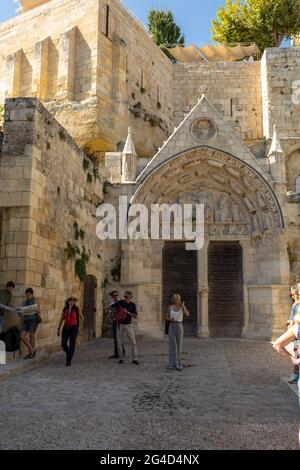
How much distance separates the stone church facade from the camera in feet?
27.4

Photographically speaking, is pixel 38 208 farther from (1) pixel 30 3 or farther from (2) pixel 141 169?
(1) pixel 30 3

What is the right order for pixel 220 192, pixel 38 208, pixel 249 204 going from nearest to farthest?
1. pixel 38 208
2. pixel 249 204
3. pixel 220 192

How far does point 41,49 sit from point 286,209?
489 inches

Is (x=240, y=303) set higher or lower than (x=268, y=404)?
higher

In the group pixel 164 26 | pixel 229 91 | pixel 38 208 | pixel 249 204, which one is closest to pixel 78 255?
pixel 38 208

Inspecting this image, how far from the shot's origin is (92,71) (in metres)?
16.5

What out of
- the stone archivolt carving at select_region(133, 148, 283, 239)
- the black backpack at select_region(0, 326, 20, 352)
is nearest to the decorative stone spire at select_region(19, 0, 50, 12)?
the stone archivolt carving at select_region(133, 148, 283, 239)

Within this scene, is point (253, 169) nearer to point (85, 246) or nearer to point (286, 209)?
point (286, 209)

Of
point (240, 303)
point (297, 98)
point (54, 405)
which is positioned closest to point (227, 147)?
point (240, 303)

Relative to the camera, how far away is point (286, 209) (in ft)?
41.4

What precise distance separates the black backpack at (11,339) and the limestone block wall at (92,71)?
1035 centimetres

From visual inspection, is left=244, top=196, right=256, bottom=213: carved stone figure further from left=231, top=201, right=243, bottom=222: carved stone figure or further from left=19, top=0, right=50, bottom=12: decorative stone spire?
left=19, top=0, right=50, bottom=12: decorative stone spire

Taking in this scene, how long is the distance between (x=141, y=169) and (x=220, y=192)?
2.71m

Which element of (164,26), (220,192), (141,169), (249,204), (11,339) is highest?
(164,26)
